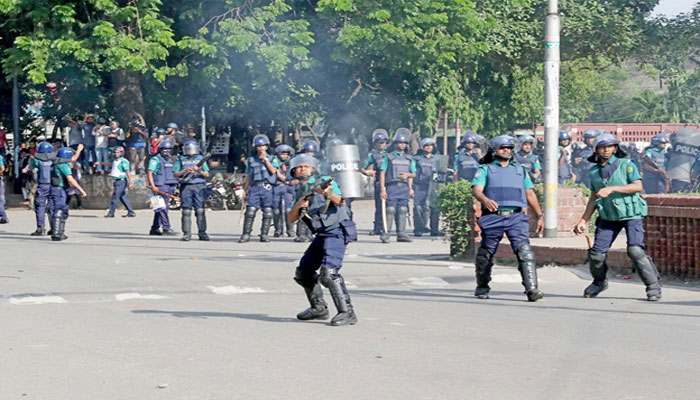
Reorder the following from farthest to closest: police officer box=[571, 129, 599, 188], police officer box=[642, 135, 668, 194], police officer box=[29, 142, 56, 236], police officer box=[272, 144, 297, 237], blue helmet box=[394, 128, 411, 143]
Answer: police officer box=[571, 129, 599, 188] < police officer box=[642, 135, 668, 194] < blue helmet box=[394, 128, 411, 143] < police officer box=[29, 142, 56, 236] < police officer box=[272, 144, 297, 237]

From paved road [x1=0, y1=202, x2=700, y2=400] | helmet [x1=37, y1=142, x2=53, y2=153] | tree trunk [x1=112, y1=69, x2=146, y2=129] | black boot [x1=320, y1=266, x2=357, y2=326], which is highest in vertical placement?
tree trunk [x1=112, y1=69, x2=146, y2=129]

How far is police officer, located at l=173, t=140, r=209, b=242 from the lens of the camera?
18281 millimetres

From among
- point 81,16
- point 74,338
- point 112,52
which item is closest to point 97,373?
point 74,338

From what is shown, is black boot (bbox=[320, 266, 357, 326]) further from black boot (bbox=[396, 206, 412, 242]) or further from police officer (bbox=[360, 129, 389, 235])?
police officer (bbox=[360, 129, 389, 235])

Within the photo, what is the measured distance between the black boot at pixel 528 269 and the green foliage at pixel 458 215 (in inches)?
158

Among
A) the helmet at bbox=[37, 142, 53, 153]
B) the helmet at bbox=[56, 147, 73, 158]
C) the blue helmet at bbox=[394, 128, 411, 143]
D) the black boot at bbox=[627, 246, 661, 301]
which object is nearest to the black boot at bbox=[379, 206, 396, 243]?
the blue helmet at bbox=[394, 128, 411, 143]

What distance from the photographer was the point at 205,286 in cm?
1233

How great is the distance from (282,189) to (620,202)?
8641mm

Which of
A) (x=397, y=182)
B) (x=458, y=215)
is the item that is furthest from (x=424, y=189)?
(x=458, y=215)

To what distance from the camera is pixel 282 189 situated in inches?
724

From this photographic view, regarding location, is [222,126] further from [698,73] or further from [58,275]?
[698,73]

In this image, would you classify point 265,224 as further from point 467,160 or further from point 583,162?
point 583,162

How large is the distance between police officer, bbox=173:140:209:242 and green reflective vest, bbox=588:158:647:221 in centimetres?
893

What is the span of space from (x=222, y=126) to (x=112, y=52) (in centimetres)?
1063
